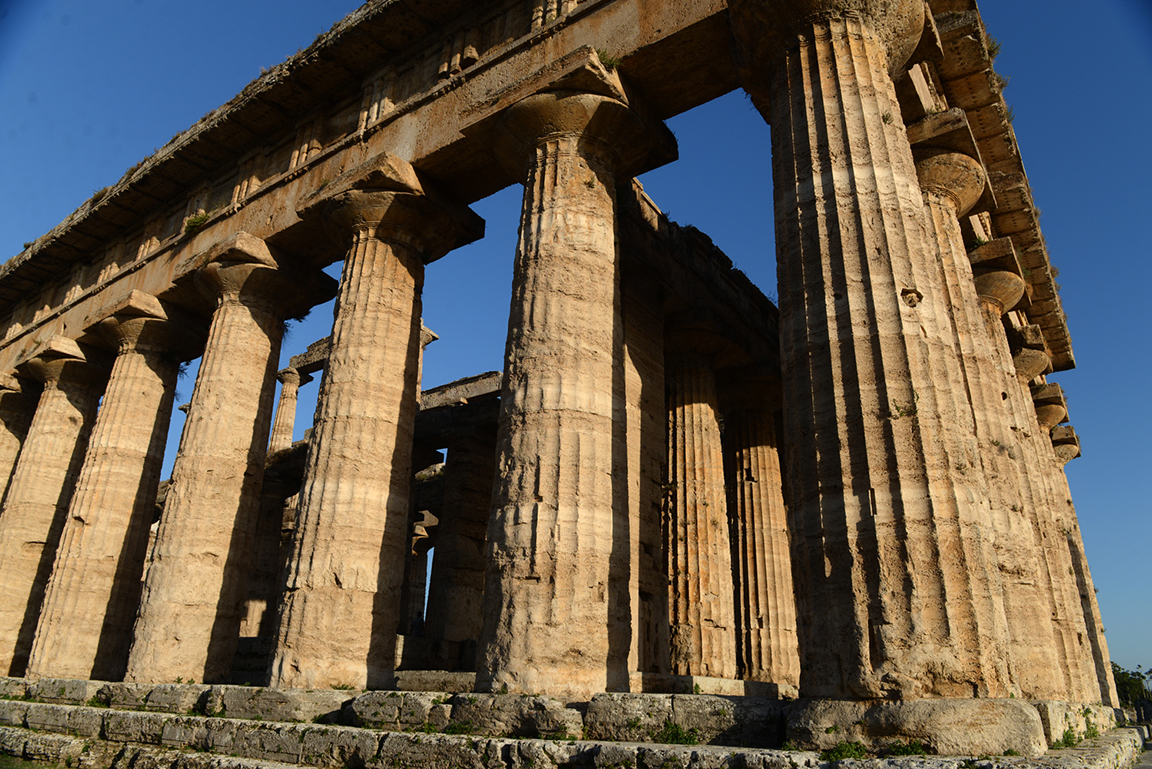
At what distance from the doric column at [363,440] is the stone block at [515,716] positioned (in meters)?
3.14

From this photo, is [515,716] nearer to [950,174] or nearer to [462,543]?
[950,174]

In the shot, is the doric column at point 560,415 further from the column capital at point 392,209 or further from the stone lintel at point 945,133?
the stone lintel at point 945,133

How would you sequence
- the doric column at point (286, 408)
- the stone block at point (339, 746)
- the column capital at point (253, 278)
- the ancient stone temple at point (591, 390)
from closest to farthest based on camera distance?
the ancient stone temple at point (591, 390)
the stone block at point (339, 746)
the column capital at point (253, 278)
the doric column at point (286, 408)

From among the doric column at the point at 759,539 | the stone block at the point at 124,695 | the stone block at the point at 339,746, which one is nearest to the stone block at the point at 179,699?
the stone block at the point at 124,695

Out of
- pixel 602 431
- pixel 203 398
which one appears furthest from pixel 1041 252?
pixel 203 398

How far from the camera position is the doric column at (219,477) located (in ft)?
40.0

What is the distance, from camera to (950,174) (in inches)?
433

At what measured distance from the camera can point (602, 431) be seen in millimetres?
8984

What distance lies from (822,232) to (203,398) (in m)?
11.0

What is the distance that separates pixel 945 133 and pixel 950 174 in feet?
2.70

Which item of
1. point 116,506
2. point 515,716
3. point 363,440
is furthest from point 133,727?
point 116,506

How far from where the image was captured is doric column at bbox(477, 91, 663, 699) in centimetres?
788

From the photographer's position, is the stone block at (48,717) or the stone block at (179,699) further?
the stone block at (48,717)

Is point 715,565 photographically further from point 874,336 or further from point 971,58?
point 971,58
